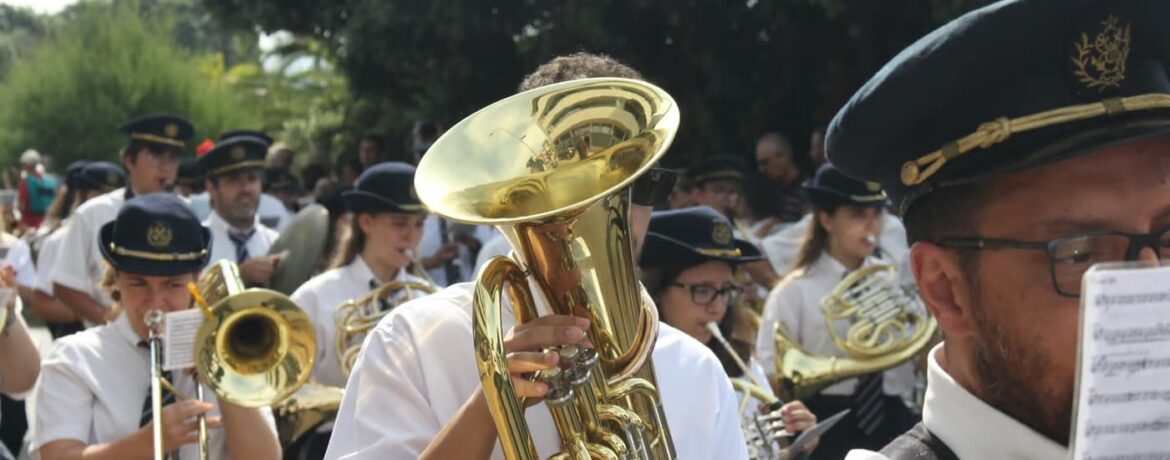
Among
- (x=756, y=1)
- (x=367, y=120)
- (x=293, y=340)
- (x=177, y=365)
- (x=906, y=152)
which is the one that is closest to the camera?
(x=906, y=152)

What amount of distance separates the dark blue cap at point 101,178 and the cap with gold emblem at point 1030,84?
904 cm

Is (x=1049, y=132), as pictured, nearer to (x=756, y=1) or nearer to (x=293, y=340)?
(x=293, y=340)

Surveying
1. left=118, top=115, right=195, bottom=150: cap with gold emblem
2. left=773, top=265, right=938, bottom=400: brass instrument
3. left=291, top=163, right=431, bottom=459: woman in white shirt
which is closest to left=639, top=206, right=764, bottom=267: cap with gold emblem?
left=773, top=265, right=938, bottom=400: brass instrument

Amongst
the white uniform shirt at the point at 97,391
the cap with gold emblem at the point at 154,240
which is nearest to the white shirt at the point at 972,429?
the white uniform shirt at the point at 97,391

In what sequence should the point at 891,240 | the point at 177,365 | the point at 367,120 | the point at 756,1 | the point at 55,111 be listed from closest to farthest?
the point at 177,365, the point at 891,240, the point at 756,1, the point at 367,120, the point at 55,111

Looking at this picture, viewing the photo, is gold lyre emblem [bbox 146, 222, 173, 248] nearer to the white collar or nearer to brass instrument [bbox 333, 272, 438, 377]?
brass instrument [bbox 333, 272, 438, 377]

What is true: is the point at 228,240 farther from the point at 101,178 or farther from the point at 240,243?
the point at 101,178

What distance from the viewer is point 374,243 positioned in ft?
20.0

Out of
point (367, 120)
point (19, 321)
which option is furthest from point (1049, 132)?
point (367, 120)

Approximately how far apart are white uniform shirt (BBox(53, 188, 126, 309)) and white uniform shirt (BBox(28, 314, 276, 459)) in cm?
293

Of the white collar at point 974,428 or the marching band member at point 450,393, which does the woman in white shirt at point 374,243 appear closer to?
the marching band member at point 450,393

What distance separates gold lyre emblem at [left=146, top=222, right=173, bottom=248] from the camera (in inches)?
176

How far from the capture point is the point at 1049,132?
1749 millimetres

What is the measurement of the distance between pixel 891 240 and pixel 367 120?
1033 cm
